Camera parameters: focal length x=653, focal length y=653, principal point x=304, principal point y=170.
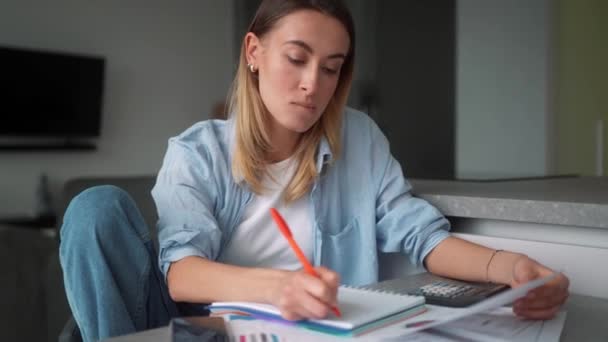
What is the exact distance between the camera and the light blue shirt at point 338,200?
3.33 feet

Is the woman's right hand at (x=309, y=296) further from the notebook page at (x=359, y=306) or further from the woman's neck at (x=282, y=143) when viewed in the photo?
the woman's neck at (x=282, y=143)

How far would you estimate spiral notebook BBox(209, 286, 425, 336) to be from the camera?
1.90ft

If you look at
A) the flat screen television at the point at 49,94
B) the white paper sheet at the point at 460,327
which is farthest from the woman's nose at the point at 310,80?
the flat screen television at the point at 49,94

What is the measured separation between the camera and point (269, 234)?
43.8 inches

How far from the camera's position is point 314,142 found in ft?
3.81

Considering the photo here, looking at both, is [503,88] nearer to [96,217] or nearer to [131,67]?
[131,67]

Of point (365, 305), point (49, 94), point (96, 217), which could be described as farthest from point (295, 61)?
point (49, 94)

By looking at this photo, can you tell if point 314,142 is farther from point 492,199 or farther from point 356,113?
point 492,199

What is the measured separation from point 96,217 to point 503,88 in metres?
3.03

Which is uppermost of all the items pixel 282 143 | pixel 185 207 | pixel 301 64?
pixel 301 64

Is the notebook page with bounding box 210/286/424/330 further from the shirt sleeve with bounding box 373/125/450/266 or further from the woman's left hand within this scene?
the shirt sleeve with bounding box 373/125/450/266

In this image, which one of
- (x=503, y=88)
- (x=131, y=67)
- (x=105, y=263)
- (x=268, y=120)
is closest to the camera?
(x=105, y=263)

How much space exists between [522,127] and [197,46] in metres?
2.79

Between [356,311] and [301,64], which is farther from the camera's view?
[301,64]
